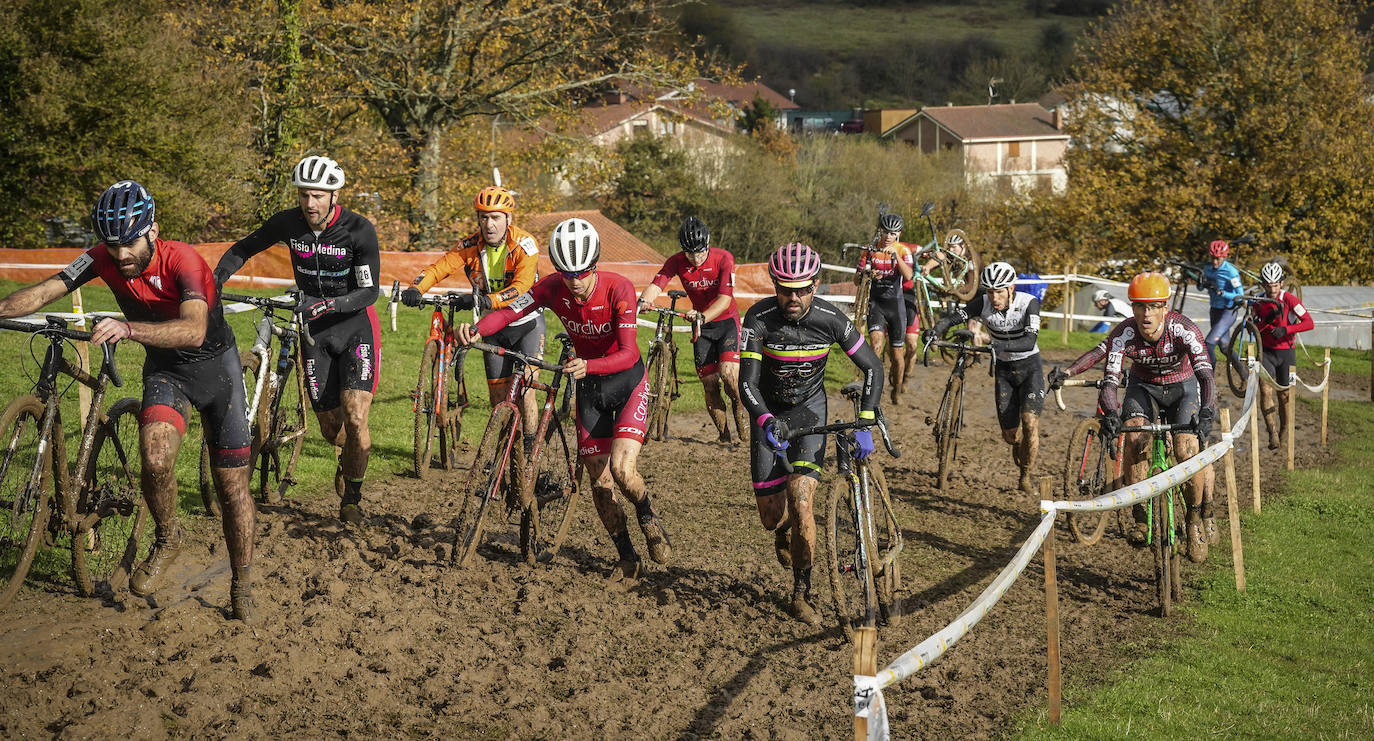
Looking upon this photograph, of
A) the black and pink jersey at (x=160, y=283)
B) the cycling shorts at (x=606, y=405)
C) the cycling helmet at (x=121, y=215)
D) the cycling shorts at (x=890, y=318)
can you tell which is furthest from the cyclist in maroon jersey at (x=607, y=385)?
the cycling shorts at (x=890, y=318)

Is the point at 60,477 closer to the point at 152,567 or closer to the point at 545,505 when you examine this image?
the point at 152,567

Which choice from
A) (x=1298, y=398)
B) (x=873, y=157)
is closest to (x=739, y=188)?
(x=873, y=157)

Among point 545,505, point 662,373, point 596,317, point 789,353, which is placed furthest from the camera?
point 662,373

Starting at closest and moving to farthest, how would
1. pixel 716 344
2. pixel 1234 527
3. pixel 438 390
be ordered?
pixel 1234 527 → pixel 438 390 → pixel 716 344

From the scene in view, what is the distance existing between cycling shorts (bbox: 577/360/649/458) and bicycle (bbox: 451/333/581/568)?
232mm

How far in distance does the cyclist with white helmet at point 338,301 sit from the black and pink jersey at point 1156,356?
18.6ft

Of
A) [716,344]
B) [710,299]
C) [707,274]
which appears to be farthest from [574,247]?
[716,344]

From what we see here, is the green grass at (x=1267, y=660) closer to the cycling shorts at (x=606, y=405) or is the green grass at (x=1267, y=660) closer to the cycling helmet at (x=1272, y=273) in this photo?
the cycling shorts at (x=606, y=405)

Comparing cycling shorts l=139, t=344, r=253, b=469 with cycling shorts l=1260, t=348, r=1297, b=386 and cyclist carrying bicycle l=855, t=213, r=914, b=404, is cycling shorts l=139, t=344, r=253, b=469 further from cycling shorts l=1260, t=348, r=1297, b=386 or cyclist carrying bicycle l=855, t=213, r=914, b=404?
cycling shorts l=1260, t=348, r=1297, b=386

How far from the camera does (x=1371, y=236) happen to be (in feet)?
114

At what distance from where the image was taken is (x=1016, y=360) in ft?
34.9

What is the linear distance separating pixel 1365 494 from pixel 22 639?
12196mm

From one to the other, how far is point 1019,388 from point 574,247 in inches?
214

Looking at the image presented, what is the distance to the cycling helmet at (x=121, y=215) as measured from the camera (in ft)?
18.4
